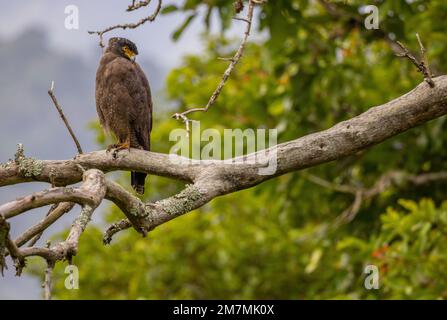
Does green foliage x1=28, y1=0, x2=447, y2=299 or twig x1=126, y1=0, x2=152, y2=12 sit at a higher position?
green foliage x1=28, y1=0, x2=447, y2=299

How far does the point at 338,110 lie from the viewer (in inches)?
293

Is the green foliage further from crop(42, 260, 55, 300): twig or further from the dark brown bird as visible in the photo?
crop(42, 260, 55, 300): twig

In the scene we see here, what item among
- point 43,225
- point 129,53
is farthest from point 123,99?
point 43,225

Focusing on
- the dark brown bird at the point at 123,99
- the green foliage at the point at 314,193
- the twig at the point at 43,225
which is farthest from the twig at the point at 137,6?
the green foliage at the point at 314,193

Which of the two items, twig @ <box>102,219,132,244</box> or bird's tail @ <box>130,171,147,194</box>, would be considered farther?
bird's tail @ <box>130,171,147,194</box>

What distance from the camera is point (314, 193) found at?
297 inches

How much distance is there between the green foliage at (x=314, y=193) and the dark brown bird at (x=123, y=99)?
992mm

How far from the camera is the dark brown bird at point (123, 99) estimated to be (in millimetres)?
5559

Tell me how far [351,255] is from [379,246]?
103cm

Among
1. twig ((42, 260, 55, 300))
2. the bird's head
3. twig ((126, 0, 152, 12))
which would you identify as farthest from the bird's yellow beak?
twig ((42, 260, 55, 300))

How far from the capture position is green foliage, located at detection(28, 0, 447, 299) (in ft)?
18.7

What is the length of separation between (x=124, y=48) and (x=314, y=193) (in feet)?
8.70

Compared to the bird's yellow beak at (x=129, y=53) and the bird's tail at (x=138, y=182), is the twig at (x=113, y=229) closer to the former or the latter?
the bird's tail at (x=138, y=182)

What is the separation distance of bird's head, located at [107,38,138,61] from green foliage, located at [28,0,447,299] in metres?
0.77
